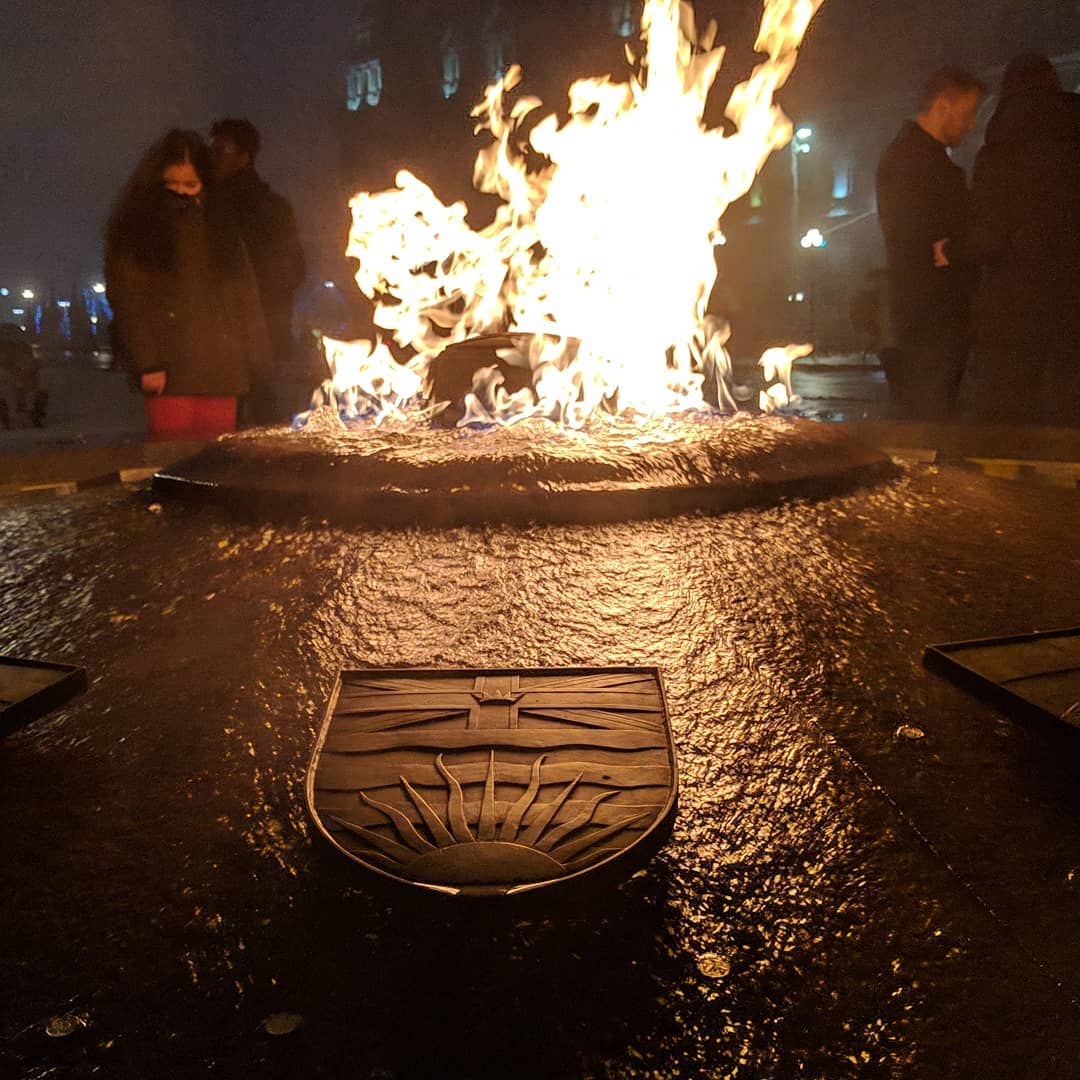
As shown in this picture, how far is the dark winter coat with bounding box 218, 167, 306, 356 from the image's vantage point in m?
5.74

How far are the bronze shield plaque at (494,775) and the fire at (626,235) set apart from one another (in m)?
2.76

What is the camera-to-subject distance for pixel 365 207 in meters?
5.49

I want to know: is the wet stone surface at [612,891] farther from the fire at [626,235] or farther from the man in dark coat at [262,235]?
the man in dark coat at [262,235]

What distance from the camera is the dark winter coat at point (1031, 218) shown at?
5250mm

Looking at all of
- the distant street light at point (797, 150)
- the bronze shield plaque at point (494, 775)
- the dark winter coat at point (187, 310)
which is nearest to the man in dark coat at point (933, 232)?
the dark winter coat at point (187, 310)

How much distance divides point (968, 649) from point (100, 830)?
190cm

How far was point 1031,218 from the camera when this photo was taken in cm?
532

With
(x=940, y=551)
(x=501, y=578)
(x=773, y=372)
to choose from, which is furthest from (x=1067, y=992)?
(x=773, y=372)

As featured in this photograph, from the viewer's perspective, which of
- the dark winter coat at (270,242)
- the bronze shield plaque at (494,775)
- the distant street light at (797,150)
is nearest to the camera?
the bronze shield plaque at (494,775)

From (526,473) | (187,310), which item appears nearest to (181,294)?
(187,310)

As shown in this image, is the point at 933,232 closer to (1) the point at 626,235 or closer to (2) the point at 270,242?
(1) the point at 626,235

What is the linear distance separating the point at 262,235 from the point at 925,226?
4.79 meters

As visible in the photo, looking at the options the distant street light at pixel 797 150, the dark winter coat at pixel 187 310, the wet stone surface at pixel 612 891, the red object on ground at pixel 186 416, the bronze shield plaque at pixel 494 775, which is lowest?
the wet stone surface at pixel 612 891

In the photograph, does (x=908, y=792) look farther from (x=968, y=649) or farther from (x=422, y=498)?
(x=422, y=498)
